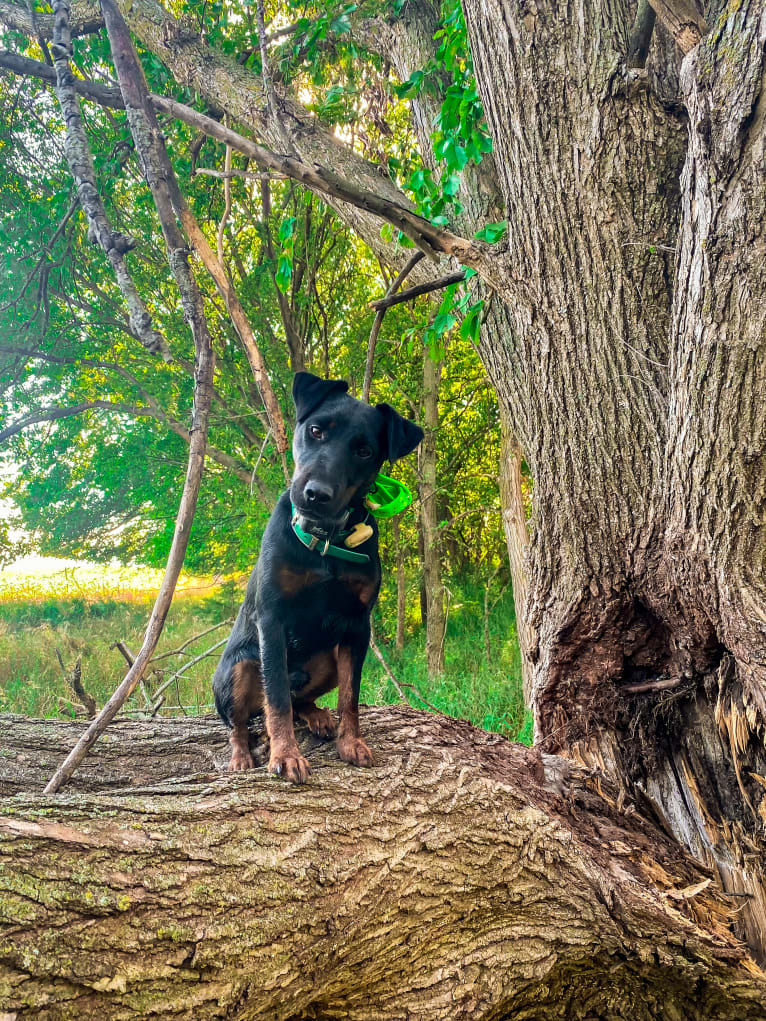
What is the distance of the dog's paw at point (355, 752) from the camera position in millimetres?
2314

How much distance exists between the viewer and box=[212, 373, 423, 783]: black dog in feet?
7.64

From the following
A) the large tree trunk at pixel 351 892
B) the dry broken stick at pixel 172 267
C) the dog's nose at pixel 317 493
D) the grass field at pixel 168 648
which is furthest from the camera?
the grass field at pixel 168 648

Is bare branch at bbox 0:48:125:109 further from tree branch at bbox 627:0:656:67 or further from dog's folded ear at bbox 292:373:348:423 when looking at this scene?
tree branch at bbox 627:0:656:67

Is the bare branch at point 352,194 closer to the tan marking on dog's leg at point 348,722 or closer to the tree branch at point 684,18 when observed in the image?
the tree branch at point 684,18

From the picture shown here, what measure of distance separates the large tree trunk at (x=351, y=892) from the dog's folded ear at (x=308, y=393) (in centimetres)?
143

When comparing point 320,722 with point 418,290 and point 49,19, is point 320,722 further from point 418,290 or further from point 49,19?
point 49,19

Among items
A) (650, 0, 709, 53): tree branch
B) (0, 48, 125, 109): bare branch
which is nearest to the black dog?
(650, 0, 709, 53): tree branch

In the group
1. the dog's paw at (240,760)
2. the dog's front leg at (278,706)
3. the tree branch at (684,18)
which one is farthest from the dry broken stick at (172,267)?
the tree branch at (684,18)

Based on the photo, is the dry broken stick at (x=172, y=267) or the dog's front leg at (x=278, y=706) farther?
the dog's front leg at (x=278, y=706)

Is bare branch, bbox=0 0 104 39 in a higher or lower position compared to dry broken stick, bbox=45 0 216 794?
higher

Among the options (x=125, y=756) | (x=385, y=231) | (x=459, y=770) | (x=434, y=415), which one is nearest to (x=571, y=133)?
(x=385, y=231)

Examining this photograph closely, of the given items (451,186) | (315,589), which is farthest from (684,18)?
(315,589)

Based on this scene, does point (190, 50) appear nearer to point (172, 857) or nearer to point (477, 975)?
point (172, 857)

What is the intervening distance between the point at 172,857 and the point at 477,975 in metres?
1.10
